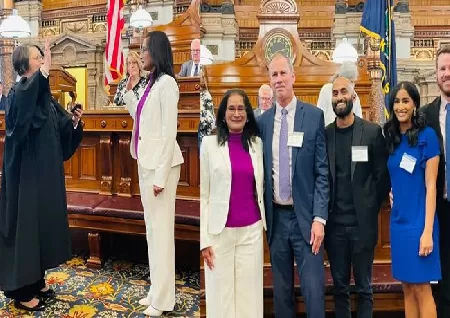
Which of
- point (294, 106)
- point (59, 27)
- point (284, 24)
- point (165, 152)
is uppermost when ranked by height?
point (59, 27)

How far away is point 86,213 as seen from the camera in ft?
12.4

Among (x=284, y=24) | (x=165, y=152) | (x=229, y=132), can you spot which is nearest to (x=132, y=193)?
(x=165, y=152)

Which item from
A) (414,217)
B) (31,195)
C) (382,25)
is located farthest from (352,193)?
(382,25)

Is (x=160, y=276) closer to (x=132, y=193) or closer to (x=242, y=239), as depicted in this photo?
(x=242, y=239)

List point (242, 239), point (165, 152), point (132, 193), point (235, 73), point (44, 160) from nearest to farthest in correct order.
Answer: point (242, 239), point (165, 152), point (44, 160), point (132, 193), point (235, 73)

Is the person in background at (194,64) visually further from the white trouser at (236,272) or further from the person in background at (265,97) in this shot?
the white trouser at (236,272)

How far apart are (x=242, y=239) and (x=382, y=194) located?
2.30 feet

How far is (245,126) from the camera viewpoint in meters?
2.30

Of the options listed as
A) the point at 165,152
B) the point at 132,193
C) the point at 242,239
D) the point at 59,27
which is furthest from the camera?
the point at 59,27

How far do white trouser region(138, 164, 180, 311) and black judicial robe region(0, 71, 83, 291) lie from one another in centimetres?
58

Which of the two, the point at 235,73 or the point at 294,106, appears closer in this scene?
the point at 294,106

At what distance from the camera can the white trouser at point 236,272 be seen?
223 cm

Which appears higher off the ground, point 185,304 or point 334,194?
point 334,194

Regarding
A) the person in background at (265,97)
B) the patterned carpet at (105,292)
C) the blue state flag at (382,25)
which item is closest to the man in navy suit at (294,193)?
the patterned carpet at (105,292)
